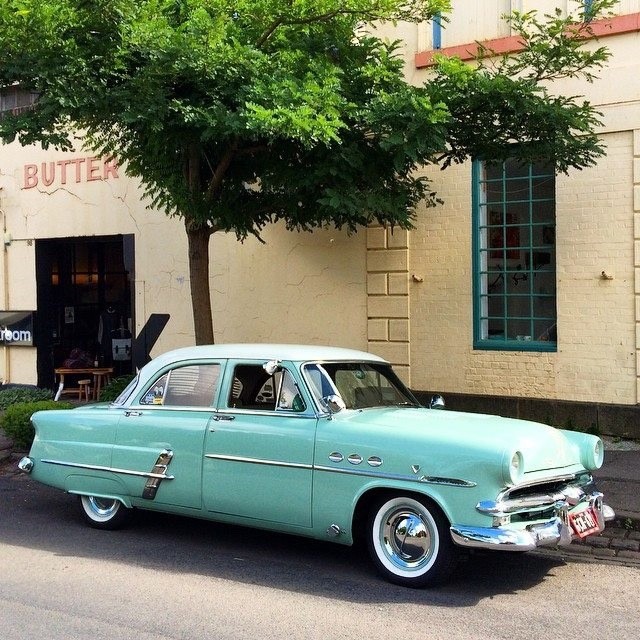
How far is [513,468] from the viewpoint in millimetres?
5590

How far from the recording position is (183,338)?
14672mm

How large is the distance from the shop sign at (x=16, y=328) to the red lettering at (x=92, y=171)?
2859 millimetres

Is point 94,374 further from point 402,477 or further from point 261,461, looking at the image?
point 402,477

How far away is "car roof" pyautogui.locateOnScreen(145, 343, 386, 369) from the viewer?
6.78 metres

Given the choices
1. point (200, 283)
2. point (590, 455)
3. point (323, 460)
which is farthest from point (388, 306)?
point (323, 460)

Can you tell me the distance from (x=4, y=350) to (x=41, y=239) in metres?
2.28

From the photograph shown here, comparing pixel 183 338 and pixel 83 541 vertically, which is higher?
pixel 183 338

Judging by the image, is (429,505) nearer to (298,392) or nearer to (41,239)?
(298,392)

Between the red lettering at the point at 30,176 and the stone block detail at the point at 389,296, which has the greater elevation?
the red lettering at the point at 30,176

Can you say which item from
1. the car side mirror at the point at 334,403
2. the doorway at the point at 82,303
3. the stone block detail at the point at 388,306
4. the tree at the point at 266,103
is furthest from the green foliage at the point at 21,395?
the car side mirror at the point at 334,403

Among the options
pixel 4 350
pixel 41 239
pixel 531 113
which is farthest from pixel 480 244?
pixel 4 350

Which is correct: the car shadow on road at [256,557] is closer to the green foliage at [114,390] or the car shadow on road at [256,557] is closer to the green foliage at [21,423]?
the green foliage at [21,423]

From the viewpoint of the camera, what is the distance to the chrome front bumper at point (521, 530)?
17.9 feet

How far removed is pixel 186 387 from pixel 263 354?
76cm
